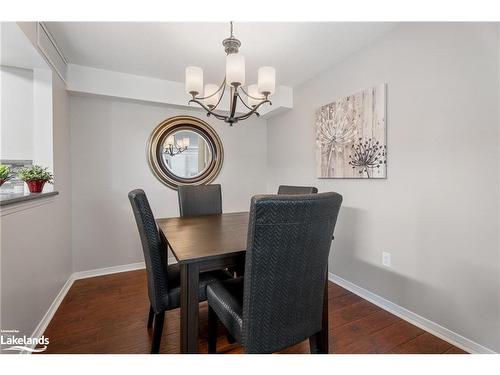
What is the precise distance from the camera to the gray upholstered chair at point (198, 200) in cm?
232

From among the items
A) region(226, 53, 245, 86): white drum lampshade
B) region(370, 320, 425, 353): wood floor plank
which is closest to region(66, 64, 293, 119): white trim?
region(226, 53, 245, 86): white drum lampshade

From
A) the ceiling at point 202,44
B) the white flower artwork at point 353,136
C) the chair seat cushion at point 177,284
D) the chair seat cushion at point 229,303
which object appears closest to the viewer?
the chair seat cushion at point 229,303

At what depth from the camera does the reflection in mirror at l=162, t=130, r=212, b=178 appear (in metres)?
2.97

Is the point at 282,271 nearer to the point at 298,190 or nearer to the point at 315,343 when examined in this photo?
the point at 315,343

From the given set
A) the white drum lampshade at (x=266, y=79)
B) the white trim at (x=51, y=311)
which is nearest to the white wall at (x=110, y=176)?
the white trim at (x=51, y=311)

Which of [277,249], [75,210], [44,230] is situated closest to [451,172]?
[277,249]

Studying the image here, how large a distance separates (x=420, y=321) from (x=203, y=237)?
1.71 metres

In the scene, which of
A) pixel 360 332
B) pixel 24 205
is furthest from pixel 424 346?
pixel 24 205

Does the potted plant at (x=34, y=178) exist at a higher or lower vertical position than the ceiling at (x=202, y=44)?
lower

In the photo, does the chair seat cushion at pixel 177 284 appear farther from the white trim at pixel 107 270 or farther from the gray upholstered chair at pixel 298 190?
the white trim at pixel 107 270

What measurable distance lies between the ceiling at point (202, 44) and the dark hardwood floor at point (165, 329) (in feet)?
7.51

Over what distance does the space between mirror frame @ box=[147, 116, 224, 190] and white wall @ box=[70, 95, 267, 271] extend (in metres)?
0.08

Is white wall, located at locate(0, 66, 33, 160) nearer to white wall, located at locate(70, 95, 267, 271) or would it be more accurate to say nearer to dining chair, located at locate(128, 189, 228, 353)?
white wall, located at locate(70, 95, 267, 271)

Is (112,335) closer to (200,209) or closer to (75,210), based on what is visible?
(200,209)
